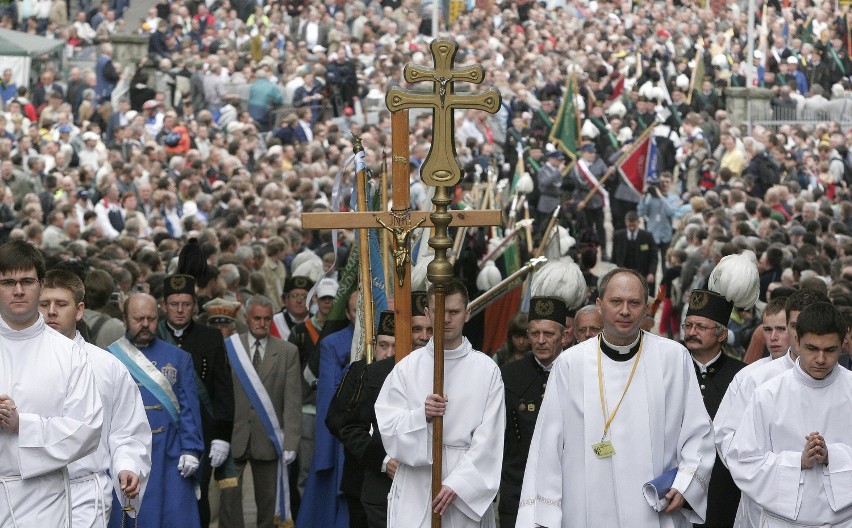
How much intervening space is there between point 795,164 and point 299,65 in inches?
449

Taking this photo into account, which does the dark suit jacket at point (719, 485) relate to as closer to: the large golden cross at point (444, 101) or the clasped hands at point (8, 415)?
the large golden cross at point (444, 101)

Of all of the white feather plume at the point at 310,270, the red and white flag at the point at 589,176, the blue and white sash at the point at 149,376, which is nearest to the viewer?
the blue and white sash at the point at 149,376

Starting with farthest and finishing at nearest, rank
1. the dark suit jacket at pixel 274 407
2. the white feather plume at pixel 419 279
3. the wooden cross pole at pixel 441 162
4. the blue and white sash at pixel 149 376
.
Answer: the dark suit jacket at pixel 274 407 → the white feather plume at pixel 419 279 → the blue and white sash at pixel 149 376 → the wooden cross pole at pixel 441 162

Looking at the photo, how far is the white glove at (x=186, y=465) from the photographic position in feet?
35.1

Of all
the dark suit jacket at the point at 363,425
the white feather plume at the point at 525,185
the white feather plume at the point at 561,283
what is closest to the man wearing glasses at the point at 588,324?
the white feather plume at the point at 561,283

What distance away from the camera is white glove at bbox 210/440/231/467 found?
1152cm

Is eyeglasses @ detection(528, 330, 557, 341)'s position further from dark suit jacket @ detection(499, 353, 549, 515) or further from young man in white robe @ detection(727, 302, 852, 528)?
young man in white robe @ detection(727, 302, 852, 528)

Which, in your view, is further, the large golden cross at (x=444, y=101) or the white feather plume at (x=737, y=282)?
the white feather plume at (x=737, y=282)

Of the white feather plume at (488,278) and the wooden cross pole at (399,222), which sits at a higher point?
the wooden cross pole at (399,222)

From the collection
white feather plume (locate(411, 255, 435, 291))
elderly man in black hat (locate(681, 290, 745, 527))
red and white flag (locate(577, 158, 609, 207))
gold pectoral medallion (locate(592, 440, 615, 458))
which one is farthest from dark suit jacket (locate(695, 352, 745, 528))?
red and white flag (locate(577, 158, 609, 207))

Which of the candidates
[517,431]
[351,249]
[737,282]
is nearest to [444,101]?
[517,431]

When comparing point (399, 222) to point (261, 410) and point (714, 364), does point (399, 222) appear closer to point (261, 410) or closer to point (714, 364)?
point (714, 364)

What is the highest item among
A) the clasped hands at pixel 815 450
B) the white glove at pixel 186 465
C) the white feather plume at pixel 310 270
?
the white feather plume at pixel 310 270

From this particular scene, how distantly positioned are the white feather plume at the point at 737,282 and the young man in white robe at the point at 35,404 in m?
3.88
